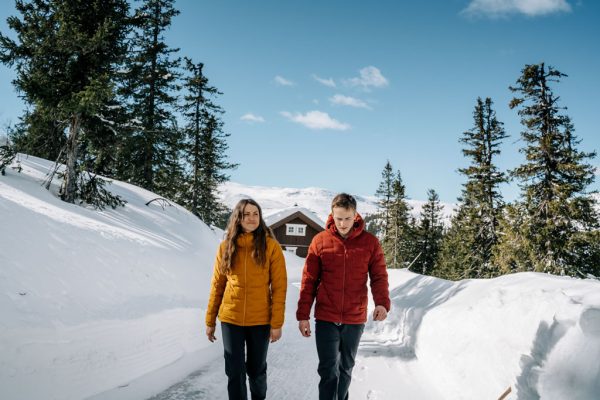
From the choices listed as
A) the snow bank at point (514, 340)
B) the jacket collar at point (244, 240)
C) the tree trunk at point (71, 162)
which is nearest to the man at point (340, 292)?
the jacket collar at point (244, 240)

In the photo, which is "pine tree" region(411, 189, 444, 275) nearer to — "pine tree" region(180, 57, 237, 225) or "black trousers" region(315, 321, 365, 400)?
"pine tree" region(180, 57, 237, 225)

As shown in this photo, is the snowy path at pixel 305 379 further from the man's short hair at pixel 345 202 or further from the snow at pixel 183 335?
the man's short hair at pixel 345 202

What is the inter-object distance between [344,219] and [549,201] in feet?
47.8

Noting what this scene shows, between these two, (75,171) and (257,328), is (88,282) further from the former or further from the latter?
(75,171)

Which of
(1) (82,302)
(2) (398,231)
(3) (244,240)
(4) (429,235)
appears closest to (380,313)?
(3) (244,240)

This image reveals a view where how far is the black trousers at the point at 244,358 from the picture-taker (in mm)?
3115

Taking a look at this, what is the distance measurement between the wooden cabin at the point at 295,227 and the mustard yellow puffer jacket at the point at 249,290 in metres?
32.8

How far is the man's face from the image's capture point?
334 cm

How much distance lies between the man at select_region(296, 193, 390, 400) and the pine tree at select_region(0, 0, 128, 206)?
798 cm

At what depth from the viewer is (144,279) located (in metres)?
6.14

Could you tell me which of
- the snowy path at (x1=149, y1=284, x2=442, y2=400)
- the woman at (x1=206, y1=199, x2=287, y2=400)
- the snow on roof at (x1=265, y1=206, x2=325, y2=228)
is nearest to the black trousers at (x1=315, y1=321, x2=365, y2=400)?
the woman at (x1=206, y1=199, x2=287, y2=400)

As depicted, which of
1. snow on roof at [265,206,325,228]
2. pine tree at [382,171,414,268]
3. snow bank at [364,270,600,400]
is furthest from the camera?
snow on roof at [265,206,325,228]

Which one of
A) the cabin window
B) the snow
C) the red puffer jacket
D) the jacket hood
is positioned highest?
the jacket hood

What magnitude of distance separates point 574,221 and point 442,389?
13.3m
